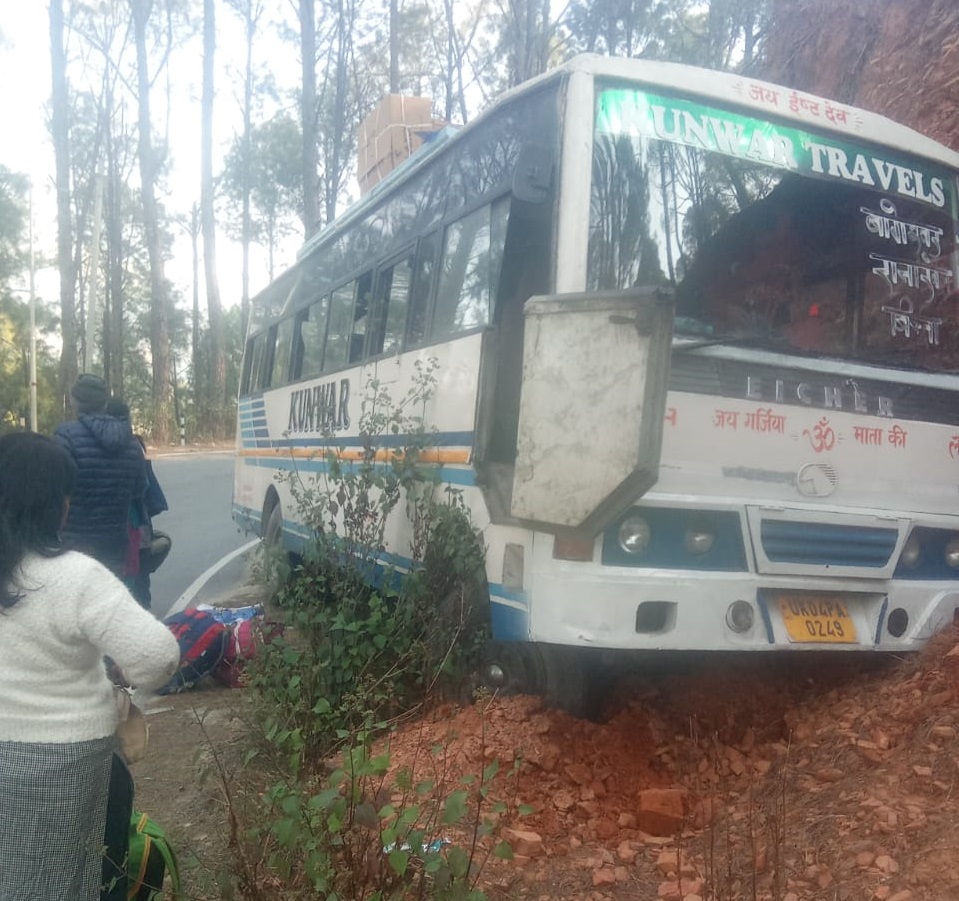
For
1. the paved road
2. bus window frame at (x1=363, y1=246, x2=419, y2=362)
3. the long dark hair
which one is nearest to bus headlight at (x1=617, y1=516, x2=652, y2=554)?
the long dark hair

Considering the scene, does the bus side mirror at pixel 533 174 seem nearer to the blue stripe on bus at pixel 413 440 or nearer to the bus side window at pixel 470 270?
the bus side window at pixel 470 270

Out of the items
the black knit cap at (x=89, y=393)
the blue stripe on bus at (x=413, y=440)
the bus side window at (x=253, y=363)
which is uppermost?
the bus side window at (x=253, y=363)

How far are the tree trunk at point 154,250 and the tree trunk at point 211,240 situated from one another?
1.40 metres

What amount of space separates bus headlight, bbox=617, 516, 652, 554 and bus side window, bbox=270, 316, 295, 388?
5.95 meters

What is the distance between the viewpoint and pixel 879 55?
33.1ft

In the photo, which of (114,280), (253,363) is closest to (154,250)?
(114,280)

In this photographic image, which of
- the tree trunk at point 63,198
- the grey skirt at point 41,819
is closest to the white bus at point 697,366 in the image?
the grey skirt at point 41,819

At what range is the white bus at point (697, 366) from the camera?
13.1ft

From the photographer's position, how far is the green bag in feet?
10.1

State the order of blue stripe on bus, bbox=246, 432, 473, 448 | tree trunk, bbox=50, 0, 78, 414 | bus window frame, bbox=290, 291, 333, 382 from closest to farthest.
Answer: blue stripe on bus, bbox=246, 432, 473, 448, bus window frame, bbox=290, 291, 333, 382, tree trunk, bbox=50, 0, 78, 414

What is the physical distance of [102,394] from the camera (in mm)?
6047

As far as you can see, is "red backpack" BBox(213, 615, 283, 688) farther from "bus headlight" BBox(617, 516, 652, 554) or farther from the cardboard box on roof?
the cardboard box on roof

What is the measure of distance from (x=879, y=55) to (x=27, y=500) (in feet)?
32.3

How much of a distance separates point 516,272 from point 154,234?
2671 centimetres
